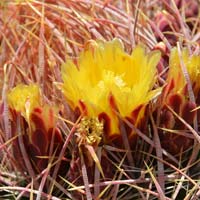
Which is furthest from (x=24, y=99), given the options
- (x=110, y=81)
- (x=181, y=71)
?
(x=181, y=71)

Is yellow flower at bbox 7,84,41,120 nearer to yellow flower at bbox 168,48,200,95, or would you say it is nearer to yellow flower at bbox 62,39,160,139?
yellow flower at bbox 62,39,160,139

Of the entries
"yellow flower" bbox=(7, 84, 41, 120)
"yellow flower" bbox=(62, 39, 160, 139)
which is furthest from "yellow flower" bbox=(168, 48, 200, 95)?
"yellow flower" bbox=(7, 84, 41, 120)

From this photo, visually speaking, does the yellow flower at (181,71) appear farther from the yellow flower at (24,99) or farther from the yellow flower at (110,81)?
the yellow flower at (24,99)

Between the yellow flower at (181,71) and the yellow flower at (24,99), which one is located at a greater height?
the yellow flower at (181,71)

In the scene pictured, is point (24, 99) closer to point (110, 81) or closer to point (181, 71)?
point (110, 81)

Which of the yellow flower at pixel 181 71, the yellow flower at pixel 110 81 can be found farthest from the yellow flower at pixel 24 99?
the yellow flower at pixel 181 71
